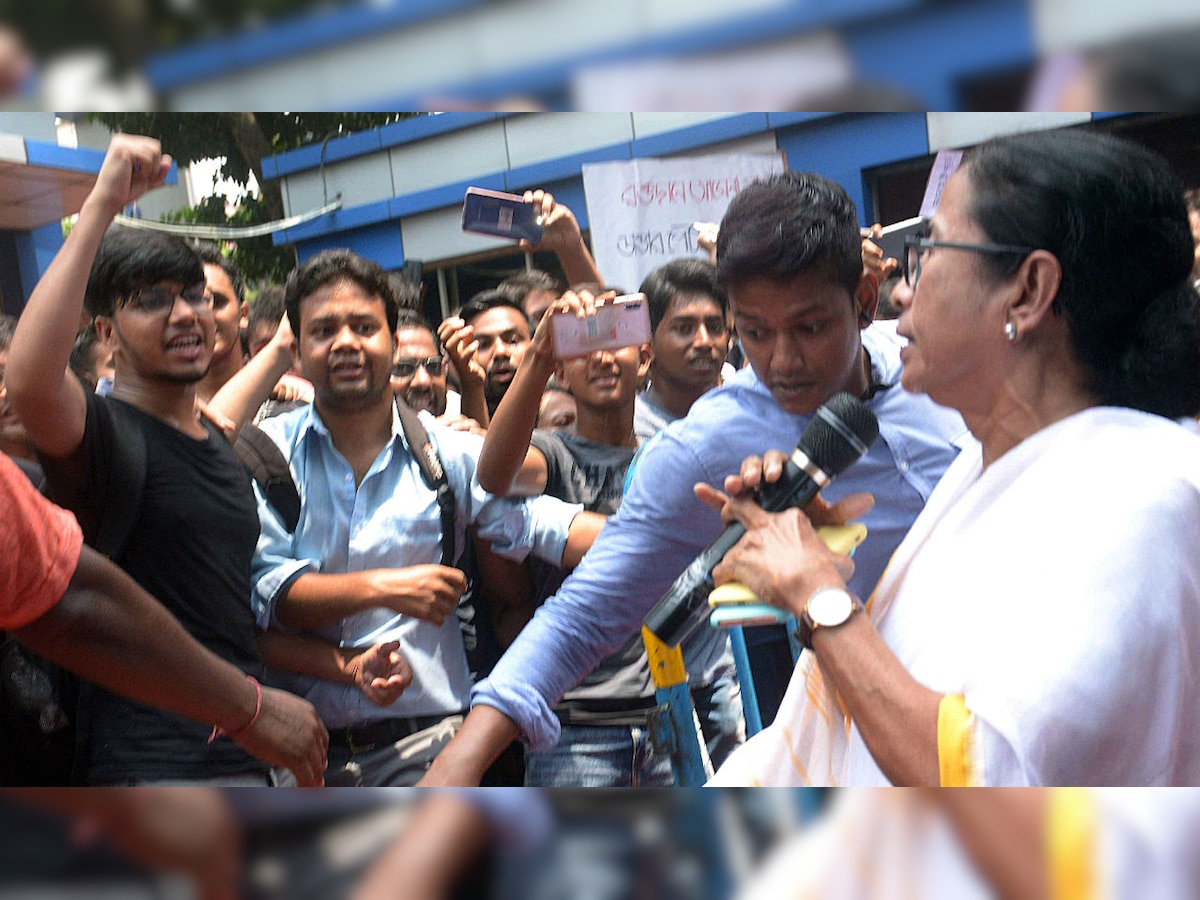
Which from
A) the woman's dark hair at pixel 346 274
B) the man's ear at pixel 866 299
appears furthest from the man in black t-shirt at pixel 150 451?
the man's ear at pixel 866 299

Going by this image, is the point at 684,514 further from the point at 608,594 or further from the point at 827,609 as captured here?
the point at 827,609

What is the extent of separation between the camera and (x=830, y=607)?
1975 mm

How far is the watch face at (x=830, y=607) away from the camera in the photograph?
1.96 metres

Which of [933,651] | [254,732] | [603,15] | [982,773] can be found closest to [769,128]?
[603,15]

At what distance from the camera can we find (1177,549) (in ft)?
6.06

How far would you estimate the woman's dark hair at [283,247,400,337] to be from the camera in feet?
7.50

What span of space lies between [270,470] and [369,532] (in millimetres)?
218

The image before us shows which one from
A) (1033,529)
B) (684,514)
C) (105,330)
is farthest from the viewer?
(105,330)

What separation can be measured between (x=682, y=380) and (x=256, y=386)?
789 millimetres

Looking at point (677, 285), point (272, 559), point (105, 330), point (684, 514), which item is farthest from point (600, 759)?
point (105, 330)

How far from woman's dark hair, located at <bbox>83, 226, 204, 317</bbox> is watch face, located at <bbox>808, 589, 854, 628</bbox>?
49.3 inches

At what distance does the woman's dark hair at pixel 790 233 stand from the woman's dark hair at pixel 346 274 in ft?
1.99

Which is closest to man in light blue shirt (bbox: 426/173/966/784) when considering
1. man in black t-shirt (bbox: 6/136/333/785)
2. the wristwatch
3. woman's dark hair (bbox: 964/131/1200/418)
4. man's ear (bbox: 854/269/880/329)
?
man's ear (bbox: 854/269/880/329)

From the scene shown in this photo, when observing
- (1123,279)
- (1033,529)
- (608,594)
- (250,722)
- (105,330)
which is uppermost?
(105,330)
